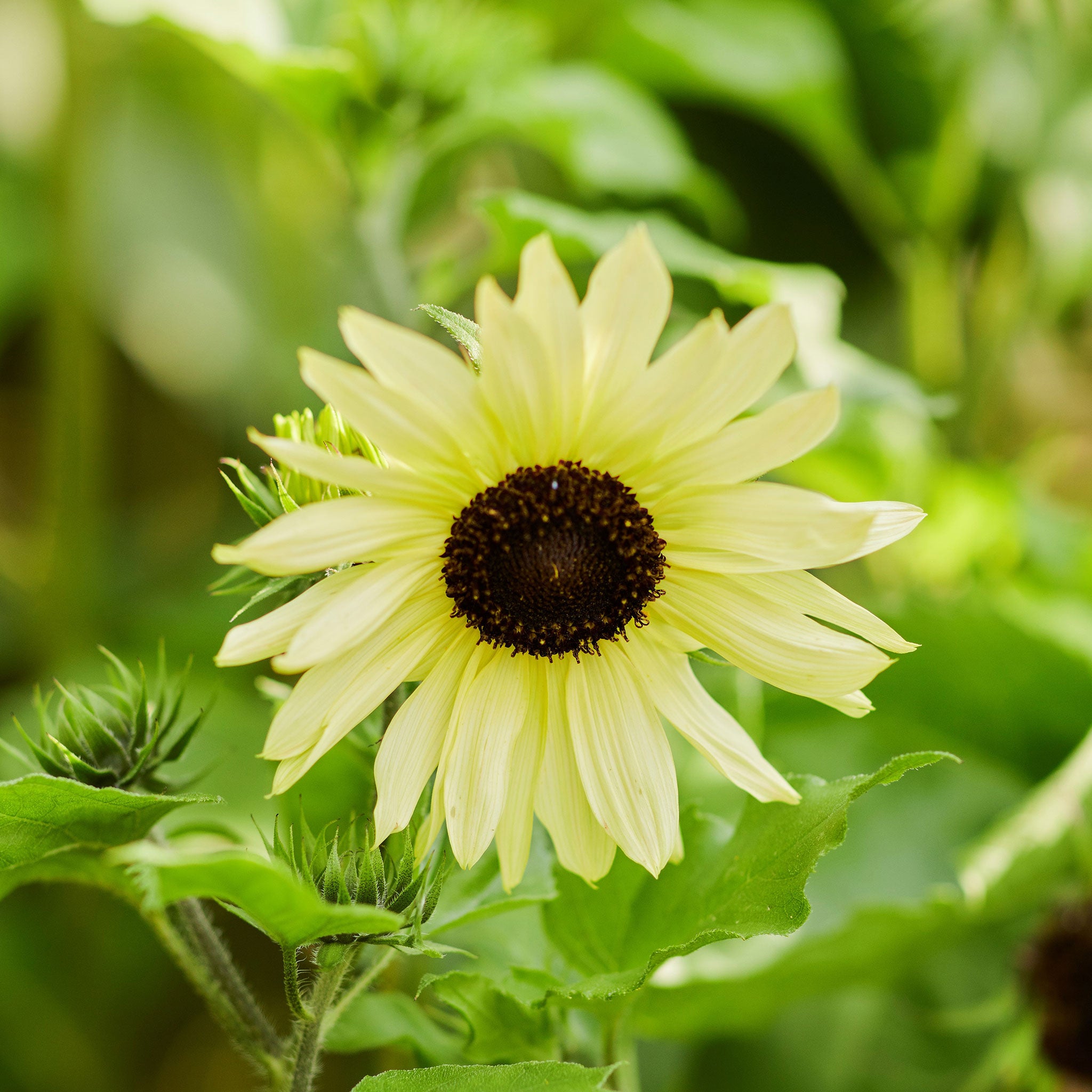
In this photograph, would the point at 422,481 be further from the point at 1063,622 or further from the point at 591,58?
the point at 591,58

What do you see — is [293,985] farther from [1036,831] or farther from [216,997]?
[1036,831]

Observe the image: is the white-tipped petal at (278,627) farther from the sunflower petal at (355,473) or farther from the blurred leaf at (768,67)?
the blurred leaf at (768,67)

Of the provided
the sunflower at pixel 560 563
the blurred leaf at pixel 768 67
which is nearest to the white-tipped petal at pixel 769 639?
the sunflower at pixel 560 563

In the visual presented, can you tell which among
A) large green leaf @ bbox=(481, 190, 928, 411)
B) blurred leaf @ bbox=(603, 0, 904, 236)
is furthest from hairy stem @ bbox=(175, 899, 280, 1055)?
blurred leaf @ bbox=(603, 0, 904, 236)

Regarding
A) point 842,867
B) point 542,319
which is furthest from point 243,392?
point 542,319

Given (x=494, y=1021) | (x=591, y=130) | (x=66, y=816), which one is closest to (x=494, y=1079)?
(x=494, y=1021)
